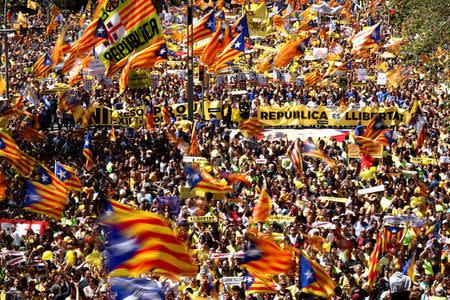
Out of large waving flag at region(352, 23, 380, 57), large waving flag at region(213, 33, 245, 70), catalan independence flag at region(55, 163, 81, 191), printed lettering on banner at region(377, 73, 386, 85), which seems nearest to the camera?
catalan independence flag at region(55, 163, 81, 191)

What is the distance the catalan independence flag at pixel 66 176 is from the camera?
20.3 meters

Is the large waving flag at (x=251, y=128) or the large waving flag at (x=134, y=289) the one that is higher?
the large waving flag at (x=134, y=289)

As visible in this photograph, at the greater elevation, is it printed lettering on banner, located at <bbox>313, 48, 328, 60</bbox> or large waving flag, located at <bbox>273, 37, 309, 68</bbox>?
large waving flag, located at <bbox>273, 37, 309, 68</bbox>

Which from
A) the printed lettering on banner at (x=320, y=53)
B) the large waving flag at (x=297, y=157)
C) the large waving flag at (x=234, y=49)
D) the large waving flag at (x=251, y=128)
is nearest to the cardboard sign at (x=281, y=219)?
the large waving flag at (x=297, y=157)

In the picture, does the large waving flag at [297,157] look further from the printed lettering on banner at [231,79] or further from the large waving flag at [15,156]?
the printed lettering on banner at [231,79]

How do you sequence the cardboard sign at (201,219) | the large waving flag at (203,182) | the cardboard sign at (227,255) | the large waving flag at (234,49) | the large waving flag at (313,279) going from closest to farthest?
the large waving flag at (313,279)
the cardboard sign at (227,255)
the cardboard sign at (201,219)
the large waving flag at (203,182)
the large waving flag at (234,49)

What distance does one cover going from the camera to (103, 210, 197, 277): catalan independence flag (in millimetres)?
10711

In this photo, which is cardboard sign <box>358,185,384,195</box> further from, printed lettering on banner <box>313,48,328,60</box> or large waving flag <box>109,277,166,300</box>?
printed lettering on banner <box>313,48,328,60</box>

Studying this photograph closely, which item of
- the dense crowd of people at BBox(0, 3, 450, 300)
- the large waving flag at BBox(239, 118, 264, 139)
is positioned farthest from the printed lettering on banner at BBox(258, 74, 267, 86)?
the large waving flag at BBox(239, 118, 264, 139)

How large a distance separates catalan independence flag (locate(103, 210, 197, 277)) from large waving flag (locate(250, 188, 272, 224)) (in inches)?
283

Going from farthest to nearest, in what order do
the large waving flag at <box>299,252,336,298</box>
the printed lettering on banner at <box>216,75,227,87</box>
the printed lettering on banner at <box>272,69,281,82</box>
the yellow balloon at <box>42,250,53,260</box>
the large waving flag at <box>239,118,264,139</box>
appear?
the printed lettering on banner at <box>272,69,281,82</box> → the printed lettering on banner at <box>216,75,227,87</box> → the large waving flag at <box>239,118,264,139</box> → the yellow balloon at <box>42,250,53,260</box> → the large waving flag at <box>299,252,336,298</box>

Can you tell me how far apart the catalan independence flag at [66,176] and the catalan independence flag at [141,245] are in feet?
31.6

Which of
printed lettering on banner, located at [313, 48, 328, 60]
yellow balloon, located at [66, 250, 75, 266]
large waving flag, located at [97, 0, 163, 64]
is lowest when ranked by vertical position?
yellow balloon, located at [66, 250, 75, 266]

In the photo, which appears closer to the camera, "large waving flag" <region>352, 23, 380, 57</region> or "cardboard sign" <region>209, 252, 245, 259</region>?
"cardboard sign" <region>209, 252, 245, 259</region>
